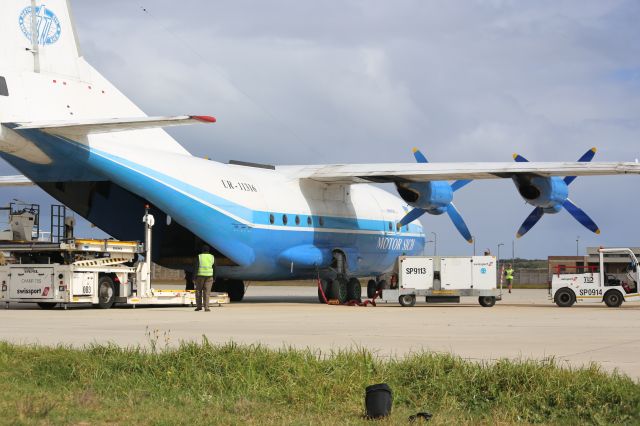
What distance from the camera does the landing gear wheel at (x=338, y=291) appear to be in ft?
98.9

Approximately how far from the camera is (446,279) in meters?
27.9

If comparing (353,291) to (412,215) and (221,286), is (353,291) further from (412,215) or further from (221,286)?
(221,286)

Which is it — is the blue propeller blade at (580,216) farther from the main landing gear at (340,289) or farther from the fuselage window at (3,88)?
the fuselage window at (3,88)

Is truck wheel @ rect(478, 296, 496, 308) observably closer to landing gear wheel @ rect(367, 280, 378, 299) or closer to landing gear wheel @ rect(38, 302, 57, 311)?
landing gear wheel @ rect(367, 280, 378, 299)

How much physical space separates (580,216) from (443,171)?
5.10m

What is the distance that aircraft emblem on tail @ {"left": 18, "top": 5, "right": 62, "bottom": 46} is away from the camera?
2156 centimetres

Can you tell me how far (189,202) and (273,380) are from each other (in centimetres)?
1647

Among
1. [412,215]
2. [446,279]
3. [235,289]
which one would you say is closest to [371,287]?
[412,215]

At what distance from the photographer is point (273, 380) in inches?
349

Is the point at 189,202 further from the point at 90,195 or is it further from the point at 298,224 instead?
the point at 298,224

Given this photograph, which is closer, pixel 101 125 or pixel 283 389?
pixel 283 389

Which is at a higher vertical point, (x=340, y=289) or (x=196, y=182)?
(x=196, y=182)

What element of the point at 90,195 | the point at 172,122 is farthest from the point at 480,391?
the point at 90,195

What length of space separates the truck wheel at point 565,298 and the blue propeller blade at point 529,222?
336 centimetres
